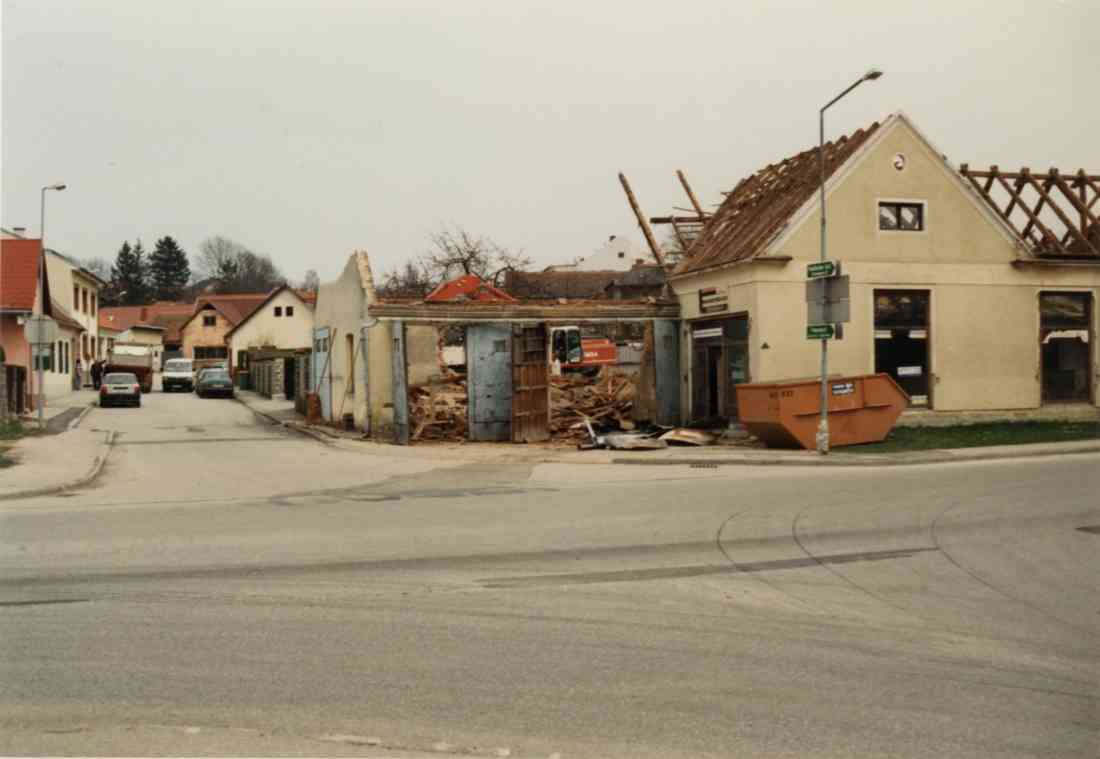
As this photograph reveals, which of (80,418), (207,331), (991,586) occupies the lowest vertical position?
(991,586)

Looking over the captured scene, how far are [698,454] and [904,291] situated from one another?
7697 mm

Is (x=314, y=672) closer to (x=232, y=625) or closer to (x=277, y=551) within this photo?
(x=232, y=625)

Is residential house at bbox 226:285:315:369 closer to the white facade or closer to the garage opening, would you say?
the white facade

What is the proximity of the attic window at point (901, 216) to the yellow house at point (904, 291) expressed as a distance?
0.03 meters

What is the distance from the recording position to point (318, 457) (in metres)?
21.7

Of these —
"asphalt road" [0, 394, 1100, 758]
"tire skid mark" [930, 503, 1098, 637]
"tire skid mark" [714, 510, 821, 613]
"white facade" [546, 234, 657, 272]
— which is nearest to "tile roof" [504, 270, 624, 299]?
"white facade" [546, 234, 657, 272]

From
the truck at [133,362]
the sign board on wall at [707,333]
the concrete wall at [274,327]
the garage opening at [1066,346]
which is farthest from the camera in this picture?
the concrete wall at [274,327]

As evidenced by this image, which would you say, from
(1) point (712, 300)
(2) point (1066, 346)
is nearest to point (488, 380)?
(1) point (712, 300)

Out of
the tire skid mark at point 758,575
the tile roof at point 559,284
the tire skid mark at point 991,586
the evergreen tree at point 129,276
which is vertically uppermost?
the evergreen tree at point 129,276

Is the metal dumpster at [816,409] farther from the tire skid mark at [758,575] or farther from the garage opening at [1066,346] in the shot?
the tire skid mark at [758,575]

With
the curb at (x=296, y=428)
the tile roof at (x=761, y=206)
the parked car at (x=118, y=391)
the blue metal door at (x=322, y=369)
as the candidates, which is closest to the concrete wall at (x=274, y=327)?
the parked car at (x=118, y=391)

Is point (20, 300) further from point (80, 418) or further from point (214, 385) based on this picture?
point (214, 385)

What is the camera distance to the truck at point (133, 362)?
5083cm

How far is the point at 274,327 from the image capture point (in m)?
81.0
